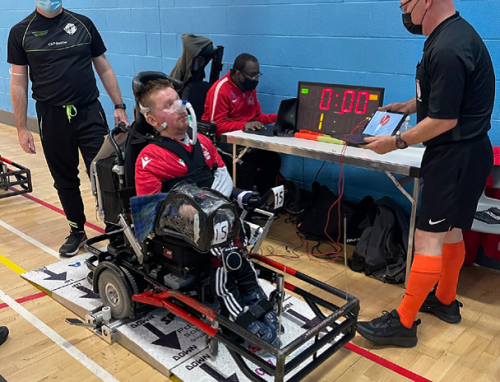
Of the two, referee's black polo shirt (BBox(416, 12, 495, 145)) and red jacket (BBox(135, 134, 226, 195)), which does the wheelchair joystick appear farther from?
referee's black polo shirt (BBox(416, 12, 495, 145))

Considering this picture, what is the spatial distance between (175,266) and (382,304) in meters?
1.24

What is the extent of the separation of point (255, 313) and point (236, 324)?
175 mm

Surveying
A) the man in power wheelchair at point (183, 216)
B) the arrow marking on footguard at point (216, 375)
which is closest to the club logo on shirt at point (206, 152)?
the man in power wheelchair at point (183, 216)

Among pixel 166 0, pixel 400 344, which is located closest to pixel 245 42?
pixel 166 0

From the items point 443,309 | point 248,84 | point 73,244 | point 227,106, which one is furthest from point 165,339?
point 248,84

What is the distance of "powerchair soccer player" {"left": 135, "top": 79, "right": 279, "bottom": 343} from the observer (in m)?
2.05

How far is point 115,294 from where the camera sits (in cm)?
249

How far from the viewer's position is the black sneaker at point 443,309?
2584 mm

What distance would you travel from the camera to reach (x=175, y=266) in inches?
87.5

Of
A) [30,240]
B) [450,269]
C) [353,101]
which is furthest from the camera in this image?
[30,240]

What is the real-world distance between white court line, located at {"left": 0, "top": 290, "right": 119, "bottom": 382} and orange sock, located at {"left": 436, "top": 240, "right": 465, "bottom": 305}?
5.52ft

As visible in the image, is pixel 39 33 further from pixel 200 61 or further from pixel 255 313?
pixel 255 313

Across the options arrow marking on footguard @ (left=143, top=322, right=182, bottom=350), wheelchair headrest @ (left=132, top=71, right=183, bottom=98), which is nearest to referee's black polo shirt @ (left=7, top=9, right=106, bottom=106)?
wheelchair headrest @ (left=132, top=71, right=183, bottom=98)

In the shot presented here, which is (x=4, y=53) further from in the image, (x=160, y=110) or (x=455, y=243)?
(x=455, y=243)
